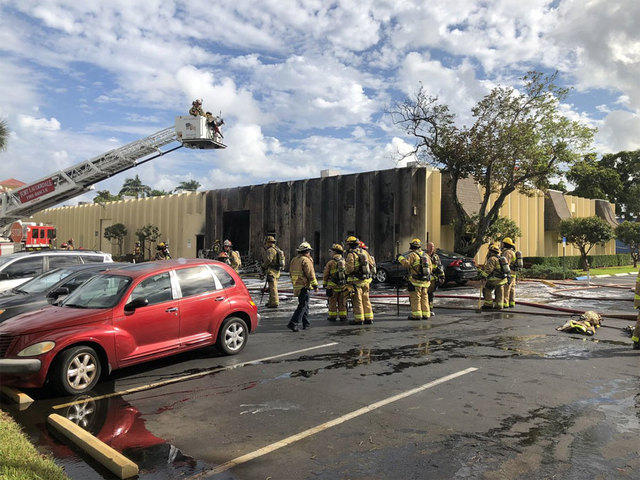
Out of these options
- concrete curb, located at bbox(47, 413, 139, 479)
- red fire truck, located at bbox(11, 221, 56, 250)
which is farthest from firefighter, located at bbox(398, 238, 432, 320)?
red fire truck, located at bbox(11, 221, 56, 250)

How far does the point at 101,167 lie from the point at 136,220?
16017 mm

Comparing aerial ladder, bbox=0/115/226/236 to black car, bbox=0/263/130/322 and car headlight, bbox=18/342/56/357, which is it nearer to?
black car, bbox=0/263/130/322

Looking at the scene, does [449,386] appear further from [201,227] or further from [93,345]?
[201,227]

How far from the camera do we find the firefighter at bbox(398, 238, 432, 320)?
1071 centimetres

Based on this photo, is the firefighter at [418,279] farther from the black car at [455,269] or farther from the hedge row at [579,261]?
the hedge row at [579,261]

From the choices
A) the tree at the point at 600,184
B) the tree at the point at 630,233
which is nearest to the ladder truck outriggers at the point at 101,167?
the tree at the point at 630,233

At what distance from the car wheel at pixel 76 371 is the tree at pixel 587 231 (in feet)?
81.3

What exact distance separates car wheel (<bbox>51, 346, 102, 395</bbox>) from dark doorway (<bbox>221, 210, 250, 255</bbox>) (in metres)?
23.3

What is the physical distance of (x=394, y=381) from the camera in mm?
6129

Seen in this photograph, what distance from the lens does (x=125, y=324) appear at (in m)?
6.16

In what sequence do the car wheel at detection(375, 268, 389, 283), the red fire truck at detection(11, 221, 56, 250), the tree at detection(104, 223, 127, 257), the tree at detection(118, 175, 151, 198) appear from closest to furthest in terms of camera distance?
the car wheel at detection(375, 268, 389, 283), the red fire truck at detection(11, 221, 56, 250), the tree at detection(104, 223, 127, 257), the tree at detection(118, 175, 151, 198)

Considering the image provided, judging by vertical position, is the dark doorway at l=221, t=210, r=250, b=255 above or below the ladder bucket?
below

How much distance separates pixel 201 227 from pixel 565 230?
22102 mm

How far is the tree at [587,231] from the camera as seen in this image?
82.6ft
